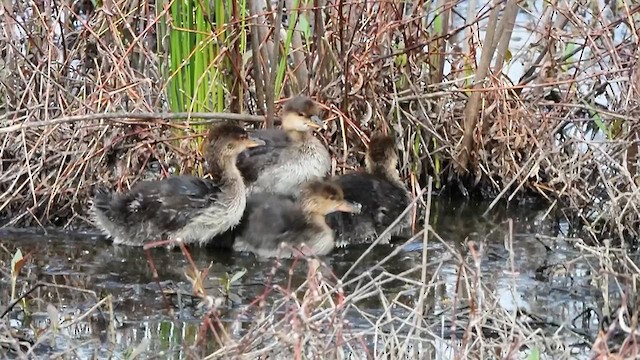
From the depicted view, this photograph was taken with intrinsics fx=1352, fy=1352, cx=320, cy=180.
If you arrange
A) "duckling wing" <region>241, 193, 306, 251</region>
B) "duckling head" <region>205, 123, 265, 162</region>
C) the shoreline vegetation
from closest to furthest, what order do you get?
"duckling wing" <region>241, 193, 306, 251</region> < "duckling head" <region>205, 123, 265, 162</region> < the shoreline vegetation

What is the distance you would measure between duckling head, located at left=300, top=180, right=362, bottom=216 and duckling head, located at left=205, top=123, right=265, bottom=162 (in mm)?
372

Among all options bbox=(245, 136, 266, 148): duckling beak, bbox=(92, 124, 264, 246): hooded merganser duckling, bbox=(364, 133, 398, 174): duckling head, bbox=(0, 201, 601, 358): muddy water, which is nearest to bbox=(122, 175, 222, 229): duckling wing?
bbox=(92, 124, 264, 246): hooded merganser duckling

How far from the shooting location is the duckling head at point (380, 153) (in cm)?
678

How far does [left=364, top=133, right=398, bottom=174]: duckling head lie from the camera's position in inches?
267

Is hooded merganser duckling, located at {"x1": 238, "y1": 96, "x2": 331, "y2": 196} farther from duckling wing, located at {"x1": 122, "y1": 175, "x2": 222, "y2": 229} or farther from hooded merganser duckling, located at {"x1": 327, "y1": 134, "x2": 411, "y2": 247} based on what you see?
duckling wing, located at {"x1": 122, "y1": 175, "x2": 222, "y2": 229}

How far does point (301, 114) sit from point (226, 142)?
48cm

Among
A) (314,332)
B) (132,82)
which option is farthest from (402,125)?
(314,332)

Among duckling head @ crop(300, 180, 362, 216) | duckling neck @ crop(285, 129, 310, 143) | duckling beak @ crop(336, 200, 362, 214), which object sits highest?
duckling neck @ crop(285, 129, 310, 143)

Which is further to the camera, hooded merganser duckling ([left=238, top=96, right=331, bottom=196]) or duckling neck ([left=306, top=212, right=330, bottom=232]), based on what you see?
hooded merganser duckling ([left=238, top=96, right=331, bottom=196])

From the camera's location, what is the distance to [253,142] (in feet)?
21.3

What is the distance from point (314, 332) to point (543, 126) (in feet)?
11.0

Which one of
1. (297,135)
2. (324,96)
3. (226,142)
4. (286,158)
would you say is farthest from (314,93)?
(226,142)

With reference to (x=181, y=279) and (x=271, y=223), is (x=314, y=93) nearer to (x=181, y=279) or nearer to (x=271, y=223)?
(x=271, y=223)

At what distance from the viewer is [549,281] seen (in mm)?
5793
